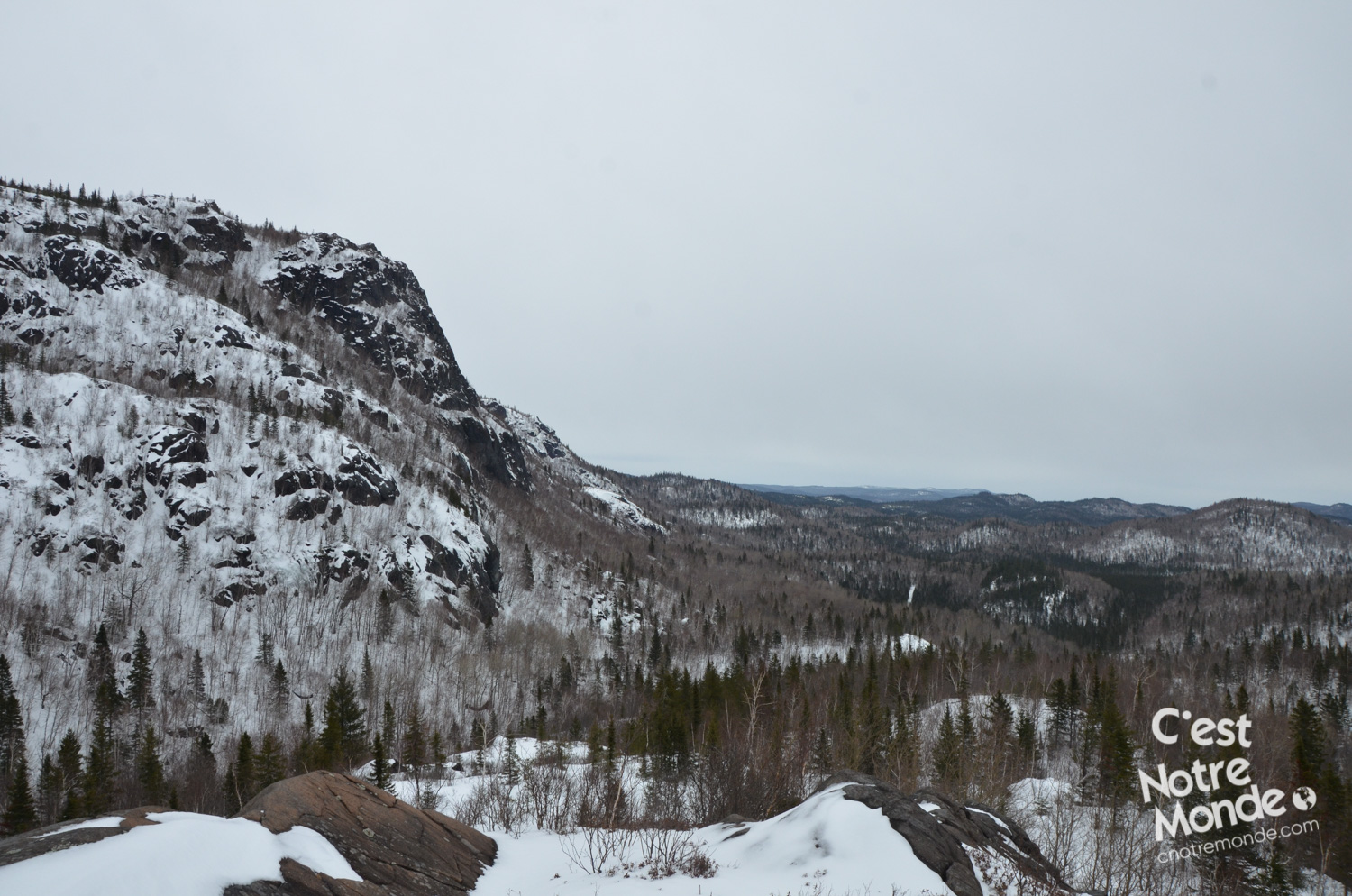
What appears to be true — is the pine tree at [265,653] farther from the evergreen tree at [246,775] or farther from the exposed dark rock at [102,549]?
the evergreen tree at [246,775]

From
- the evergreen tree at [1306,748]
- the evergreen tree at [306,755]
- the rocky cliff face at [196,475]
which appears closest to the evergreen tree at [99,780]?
the evergreen tree at [306,755]

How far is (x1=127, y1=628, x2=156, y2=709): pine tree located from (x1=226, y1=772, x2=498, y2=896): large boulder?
239 ft

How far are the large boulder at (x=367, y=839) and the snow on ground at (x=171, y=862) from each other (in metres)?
0.29

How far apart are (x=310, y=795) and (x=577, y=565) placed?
132157 millimetres

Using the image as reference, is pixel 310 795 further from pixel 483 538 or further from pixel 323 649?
pixel 483 538

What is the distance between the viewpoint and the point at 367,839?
10.1 meters

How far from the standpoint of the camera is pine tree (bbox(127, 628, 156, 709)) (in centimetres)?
6216

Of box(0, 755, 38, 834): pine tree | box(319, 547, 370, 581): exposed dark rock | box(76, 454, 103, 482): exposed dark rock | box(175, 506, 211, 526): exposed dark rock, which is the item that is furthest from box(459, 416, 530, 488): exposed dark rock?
box(0, 755, 38, 834): pine tree

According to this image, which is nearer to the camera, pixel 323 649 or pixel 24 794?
pixel 24 794

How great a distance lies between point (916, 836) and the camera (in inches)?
434

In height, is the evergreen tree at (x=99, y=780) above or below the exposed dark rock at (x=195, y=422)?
below

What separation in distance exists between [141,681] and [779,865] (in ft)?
259

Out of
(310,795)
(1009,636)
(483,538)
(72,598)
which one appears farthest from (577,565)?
(310,795)

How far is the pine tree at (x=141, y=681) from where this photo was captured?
A: 204 ft
